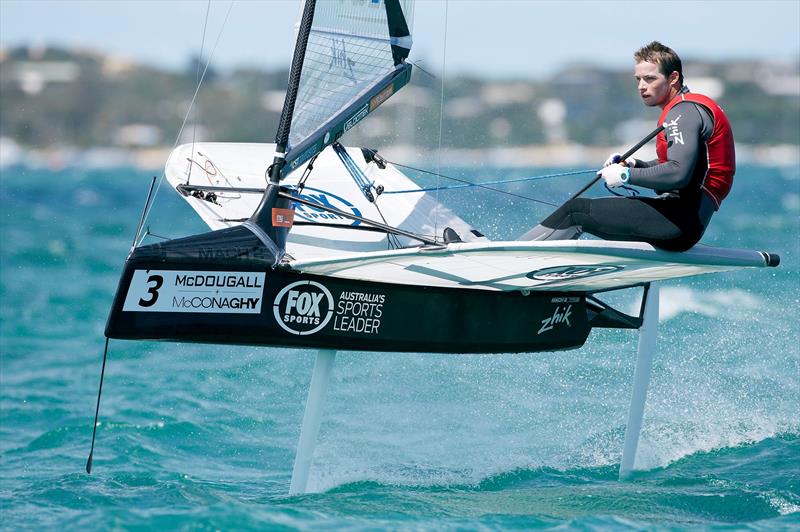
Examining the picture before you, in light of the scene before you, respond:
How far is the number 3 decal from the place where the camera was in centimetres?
369

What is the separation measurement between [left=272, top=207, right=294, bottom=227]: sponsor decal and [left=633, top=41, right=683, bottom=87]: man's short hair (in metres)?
1.44

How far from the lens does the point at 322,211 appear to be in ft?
15.0

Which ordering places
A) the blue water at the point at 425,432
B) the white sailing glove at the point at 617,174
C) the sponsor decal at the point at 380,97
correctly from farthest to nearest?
the sponsor decal at the point at 380,97, the blue water at the point at 425,432, the white sailing glove at the point at 617,174

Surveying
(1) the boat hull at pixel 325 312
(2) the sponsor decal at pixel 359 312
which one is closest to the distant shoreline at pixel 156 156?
(1) the boat hull at pixel 325 312

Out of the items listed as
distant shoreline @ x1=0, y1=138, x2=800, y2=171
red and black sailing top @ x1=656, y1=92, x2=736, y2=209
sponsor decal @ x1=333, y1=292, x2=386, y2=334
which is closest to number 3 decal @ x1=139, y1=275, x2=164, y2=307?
sponsor decal @ x1=333, y1=292, x2=386, y2=334

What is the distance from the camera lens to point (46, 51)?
59156 millimetres

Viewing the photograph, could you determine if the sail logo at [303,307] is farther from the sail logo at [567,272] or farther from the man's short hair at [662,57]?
the man's short hair at [662,57]

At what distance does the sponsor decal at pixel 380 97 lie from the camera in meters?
4.68

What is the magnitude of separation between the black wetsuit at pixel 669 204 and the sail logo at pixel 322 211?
3.79ft

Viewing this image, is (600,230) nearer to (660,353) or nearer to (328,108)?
(328,108)

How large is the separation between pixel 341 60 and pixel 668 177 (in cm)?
166

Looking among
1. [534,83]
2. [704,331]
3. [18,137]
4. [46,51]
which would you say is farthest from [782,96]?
[704,331]

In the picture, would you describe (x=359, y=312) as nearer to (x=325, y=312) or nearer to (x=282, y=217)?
(x=325, y=312)

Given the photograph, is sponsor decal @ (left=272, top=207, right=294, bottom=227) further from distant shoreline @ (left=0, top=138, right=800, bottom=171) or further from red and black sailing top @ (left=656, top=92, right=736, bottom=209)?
distant shoreline @ (left=0, top=138, right=800, bottom=171)
